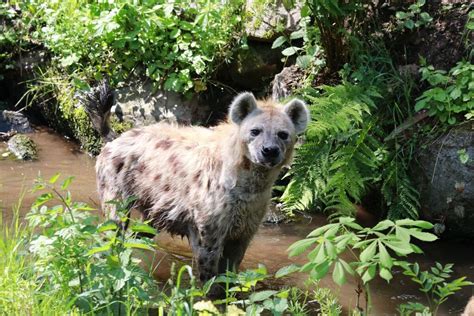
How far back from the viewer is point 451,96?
607 centimetres

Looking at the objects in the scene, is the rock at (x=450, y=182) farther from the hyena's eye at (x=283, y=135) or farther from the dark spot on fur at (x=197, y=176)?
the dark spot on fur at (x=197, y=176)

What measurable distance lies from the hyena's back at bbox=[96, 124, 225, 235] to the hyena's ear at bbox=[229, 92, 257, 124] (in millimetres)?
291

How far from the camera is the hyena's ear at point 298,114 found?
5.07 metres

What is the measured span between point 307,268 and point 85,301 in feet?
3.79

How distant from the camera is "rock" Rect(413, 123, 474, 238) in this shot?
608 centimetres

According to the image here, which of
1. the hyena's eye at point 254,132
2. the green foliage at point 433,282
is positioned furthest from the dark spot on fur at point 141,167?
the green foliage at point 433,282

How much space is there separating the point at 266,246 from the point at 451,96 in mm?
1955

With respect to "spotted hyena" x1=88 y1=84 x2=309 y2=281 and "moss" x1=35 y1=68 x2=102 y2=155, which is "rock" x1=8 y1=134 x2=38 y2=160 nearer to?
"moss" x1=35 y1=68 x2=102 y2=155

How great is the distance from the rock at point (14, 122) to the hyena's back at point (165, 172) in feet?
11.3

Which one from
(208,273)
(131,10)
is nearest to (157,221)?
(208,273)

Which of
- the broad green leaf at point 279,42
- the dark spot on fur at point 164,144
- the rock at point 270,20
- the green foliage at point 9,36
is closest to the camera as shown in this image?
the dark spot on fur at point 164,144

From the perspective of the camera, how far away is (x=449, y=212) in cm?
616

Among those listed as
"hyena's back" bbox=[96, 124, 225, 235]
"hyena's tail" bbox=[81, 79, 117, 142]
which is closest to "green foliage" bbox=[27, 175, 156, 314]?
"hyena's back" bbox=[96, 124, 225, 235]

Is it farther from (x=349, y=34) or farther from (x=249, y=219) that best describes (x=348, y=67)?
(x=249, y=219)
